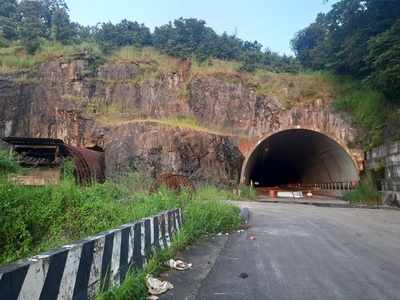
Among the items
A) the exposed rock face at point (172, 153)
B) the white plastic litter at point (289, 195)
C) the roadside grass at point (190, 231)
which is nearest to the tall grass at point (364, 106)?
the white plastic litter at point (289, 195)

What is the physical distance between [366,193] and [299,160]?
914cm

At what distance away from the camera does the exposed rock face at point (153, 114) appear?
71.6 ft

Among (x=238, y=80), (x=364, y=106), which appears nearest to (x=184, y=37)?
(x=238, y=80)

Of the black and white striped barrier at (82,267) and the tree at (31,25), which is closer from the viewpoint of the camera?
the black and white striped barrier at (82,267)

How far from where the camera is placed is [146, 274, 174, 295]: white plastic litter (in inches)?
160

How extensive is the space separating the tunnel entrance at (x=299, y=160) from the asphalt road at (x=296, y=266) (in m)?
12.1

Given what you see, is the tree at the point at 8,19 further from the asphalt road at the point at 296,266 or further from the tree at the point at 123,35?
the asphalt road at the point at 296,266

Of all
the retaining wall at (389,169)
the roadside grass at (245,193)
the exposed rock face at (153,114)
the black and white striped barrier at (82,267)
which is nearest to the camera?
the black and white striped barrier at (82,267)

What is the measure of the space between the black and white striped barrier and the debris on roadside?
0.26m

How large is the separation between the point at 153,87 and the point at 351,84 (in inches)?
496

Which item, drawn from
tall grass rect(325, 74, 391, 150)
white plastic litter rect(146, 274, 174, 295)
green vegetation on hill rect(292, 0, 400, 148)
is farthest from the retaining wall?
white plastic litter rect(146, 274, 174, 295)

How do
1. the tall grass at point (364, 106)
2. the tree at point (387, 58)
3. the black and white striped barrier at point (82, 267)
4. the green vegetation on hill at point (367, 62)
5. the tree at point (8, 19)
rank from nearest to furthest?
the black and white striped barrier at point (82, 267) < the tree at point (387, 58) < the green vegetation on hill at point (367, 62) < the tall grass at point (364, 106) < the tree at point (8, 19)

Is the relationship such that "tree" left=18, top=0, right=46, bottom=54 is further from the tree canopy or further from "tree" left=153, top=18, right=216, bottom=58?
the tree canopy

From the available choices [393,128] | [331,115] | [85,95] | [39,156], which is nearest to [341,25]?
[331,115]
